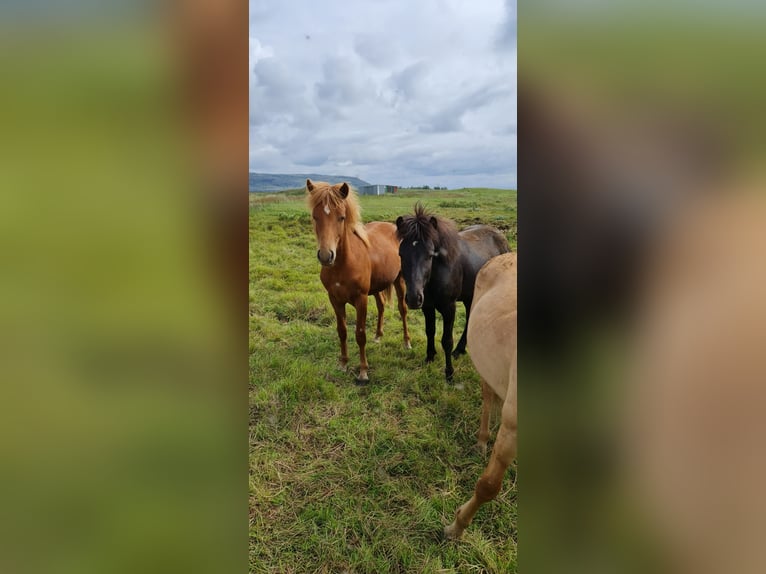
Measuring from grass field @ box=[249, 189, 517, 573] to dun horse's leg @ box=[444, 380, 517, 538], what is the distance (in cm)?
6

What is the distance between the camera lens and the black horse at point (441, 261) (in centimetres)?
264

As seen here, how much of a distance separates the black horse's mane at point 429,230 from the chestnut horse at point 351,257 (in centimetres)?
33

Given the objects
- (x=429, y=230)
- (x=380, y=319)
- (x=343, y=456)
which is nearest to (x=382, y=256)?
(x=380, y=319)

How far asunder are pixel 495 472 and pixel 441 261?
1.90m

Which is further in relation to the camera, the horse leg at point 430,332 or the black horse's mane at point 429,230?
the horse leg at point 430,332

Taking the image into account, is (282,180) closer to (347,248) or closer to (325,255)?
(325,255)

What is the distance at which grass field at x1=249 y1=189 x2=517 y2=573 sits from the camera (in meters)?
1.37

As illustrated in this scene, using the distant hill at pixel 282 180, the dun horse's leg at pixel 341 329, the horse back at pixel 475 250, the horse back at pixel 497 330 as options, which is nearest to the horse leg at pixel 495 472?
the horse back at pixel 497 330

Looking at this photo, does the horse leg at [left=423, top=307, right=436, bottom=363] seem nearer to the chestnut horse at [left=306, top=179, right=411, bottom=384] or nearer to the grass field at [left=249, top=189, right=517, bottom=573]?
the chestnut horse at [left=306, top=179, right=411, bottom=384]

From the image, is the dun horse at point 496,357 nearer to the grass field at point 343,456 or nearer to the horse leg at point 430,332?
the grass field at point 343,456

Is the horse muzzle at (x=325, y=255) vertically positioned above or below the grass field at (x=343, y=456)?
above

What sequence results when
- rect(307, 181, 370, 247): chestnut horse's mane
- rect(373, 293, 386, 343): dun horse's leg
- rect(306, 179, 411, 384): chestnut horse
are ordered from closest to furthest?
rect(307, 181, 370, 247): chestnut horse's mane → rect(306, 179, 411, 384): chestnut horse → rect(373, 293, 386, 343): dun horse's leg

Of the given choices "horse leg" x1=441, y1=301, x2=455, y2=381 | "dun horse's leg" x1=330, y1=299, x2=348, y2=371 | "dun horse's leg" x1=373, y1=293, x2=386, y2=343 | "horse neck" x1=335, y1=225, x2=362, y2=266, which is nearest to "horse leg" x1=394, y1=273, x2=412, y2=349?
"dun horse's leg" x1=373, y1=293, x2=386, y2=343
